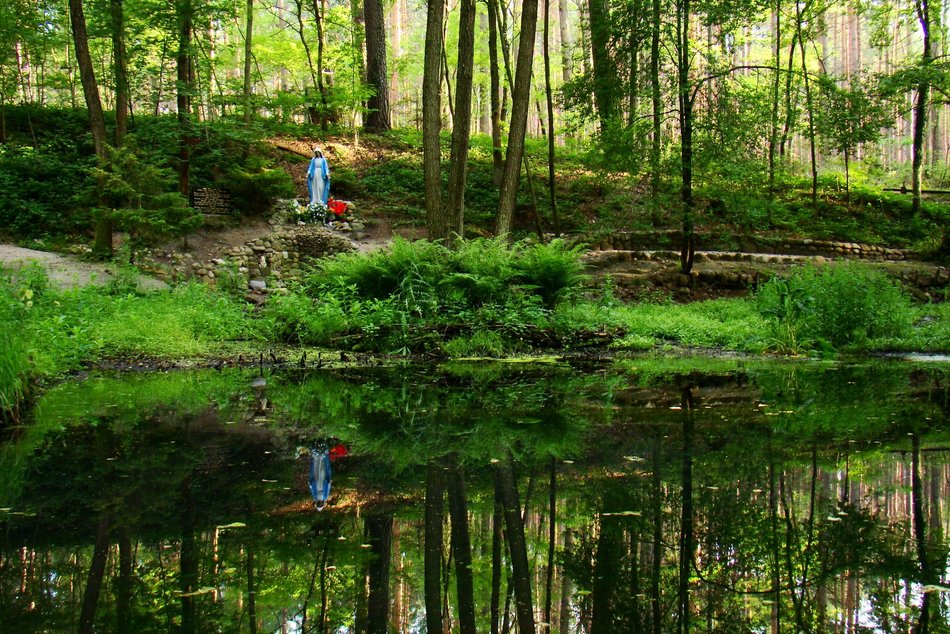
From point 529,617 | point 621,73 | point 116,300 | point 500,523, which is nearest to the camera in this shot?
point 529,617

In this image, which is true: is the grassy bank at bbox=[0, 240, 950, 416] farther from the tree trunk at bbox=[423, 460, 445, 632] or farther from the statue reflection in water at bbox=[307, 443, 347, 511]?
the tree trunk at bbox=[423, 460, 445, 632]

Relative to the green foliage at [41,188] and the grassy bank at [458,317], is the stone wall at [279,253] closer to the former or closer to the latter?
the green foliage at [41,188]

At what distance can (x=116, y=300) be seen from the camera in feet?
38.8

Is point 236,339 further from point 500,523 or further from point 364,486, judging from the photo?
point 500,523

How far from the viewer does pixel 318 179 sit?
794 inches

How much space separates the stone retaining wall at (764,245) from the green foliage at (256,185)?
9.73 metres

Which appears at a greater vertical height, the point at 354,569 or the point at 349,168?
the point at 349,168

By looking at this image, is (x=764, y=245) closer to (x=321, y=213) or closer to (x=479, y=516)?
(x=321, y=213)

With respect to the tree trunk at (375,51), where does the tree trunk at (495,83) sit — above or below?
below

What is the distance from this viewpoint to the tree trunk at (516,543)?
237cm

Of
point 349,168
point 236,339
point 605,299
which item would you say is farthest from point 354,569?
point 349,168

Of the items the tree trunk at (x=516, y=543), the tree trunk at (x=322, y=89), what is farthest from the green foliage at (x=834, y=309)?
the tree trunk at (x=322, y=89)

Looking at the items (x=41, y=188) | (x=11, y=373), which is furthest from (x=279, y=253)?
(x=11, y=373)

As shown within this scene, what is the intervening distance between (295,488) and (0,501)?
145 cm
